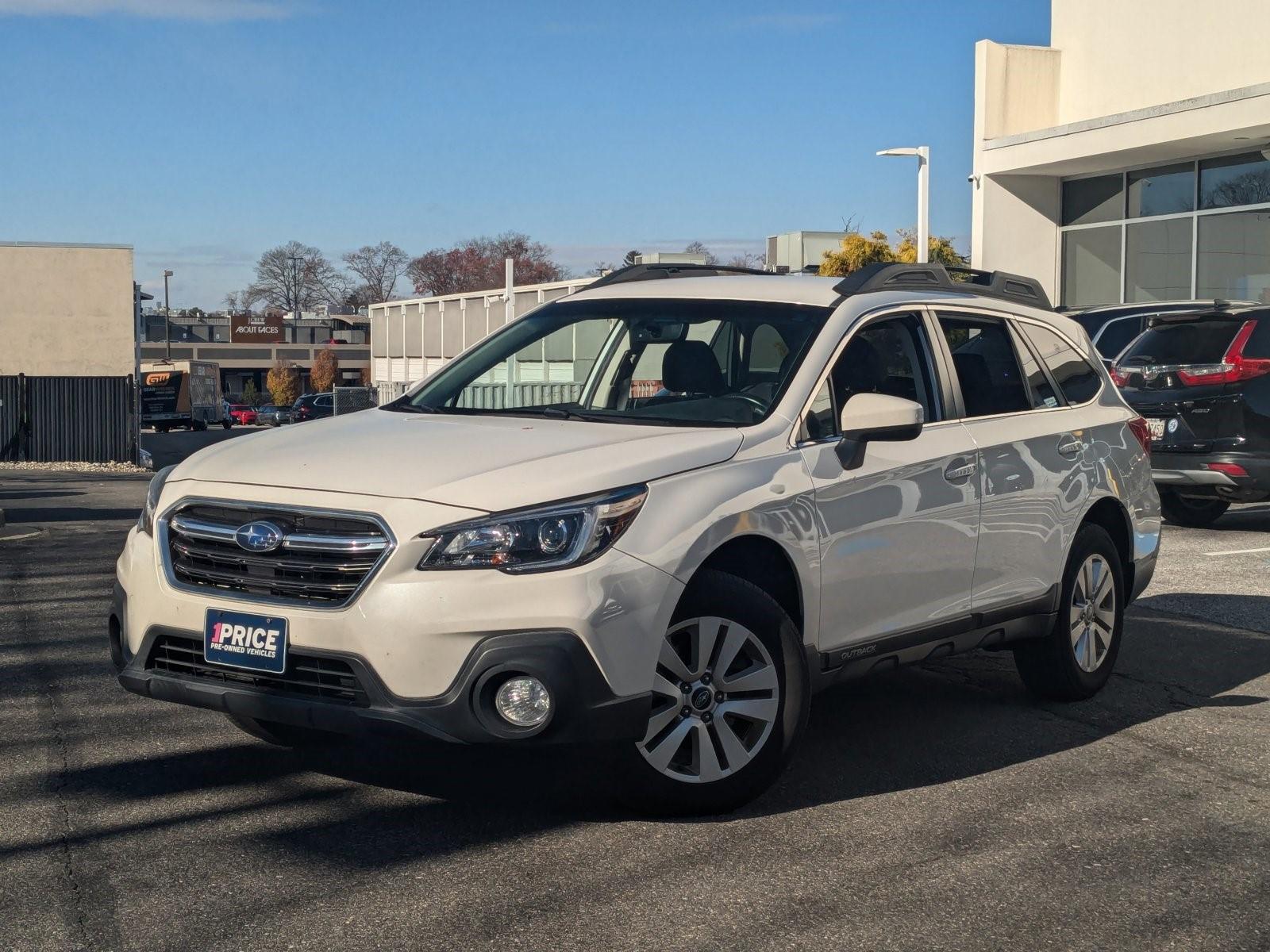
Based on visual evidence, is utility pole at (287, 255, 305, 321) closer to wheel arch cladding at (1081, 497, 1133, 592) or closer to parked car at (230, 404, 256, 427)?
parked car at (230, 404, 256, 427)

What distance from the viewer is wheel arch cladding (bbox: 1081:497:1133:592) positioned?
6824 millimetres

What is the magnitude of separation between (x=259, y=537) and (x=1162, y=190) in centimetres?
2251

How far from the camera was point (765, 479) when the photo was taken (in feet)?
16.3

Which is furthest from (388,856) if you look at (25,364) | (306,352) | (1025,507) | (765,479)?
(306,352)

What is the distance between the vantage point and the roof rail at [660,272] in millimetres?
6594

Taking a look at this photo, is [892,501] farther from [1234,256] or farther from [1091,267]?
[1091,267]

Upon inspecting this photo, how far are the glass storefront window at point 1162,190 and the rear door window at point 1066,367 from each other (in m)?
18.1

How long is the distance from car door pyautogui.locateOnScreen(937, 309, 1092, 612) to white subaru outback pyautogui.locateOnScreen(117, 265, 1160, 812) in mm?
16

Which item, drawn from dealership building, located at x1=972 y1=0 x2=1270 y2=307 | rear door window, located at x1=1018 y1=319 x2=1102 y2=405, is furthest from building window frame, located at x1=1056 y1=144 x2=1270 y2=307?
rear door window, located at x1=1018 y1=319 x2=1102 y2=405

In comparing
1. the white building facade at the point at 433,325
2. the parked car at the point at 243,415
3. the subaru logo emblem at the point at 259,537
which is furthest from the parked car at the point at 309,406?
the subaru logo emblem at the point at 259,537

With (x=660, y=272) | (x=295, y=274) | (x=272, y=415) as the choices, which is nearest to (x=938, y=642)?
(x=660, y=272)

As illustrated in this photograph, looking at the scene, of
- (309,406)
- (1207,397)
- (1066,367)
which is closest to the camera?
(1066,367)

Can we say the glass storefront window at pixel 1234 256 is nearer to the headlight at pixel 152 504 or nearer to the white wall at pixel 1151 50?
the white wall at pixel 1151 50

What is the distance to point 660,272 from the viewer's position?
6680mm
